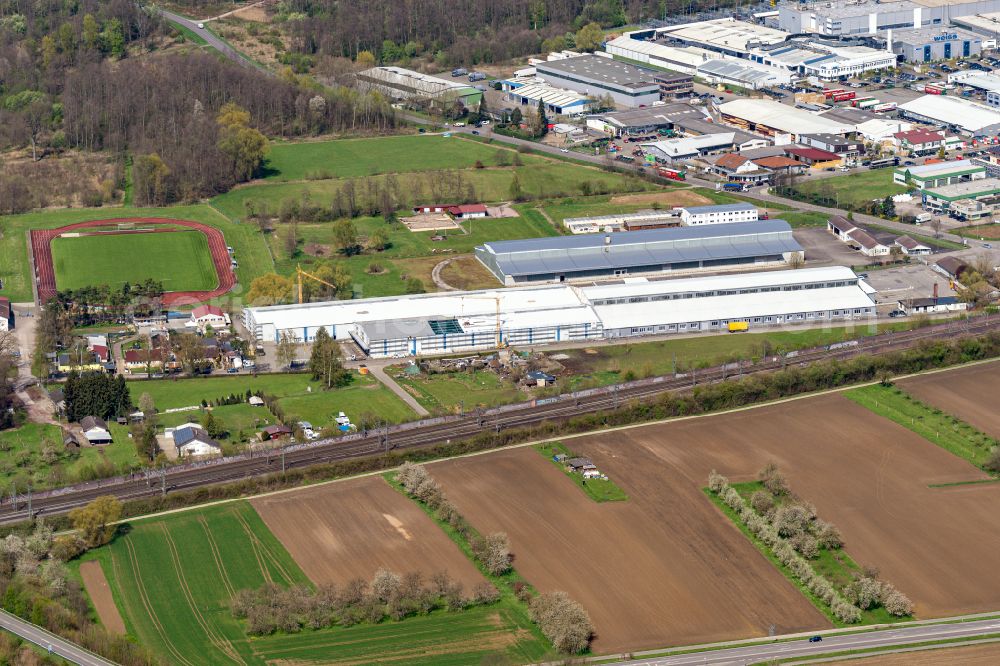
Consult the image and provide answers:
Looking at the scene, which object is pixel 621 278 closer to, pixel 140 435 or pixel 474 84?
pixel 140 435

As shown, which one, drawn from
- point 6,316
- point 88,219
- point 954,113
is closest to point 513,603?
point 6,316

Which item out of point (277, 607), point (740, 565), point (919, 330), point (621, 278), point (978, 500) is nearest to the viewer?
point (277, 607)

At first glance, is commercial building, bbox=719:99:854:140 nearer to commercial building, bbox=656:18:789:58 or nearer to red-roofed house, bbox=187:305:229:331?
commercial building, bbox=656:18:789:58

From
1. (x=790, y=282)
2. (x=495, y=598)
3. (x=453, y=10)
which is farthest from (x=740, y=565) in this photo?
(x=453, y=10)

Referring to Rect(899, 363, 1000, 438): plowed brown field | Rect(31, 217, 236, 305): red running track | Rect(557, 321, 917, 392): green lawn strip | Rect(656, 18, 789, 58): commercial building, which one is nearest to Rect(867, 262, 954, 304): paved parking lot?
Rect(557, 321, 917, 392): green lawn strip

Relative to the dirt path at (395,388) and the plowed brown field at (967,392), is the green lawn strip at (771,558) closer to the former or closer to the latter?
the plowed brown field at (967,392)
